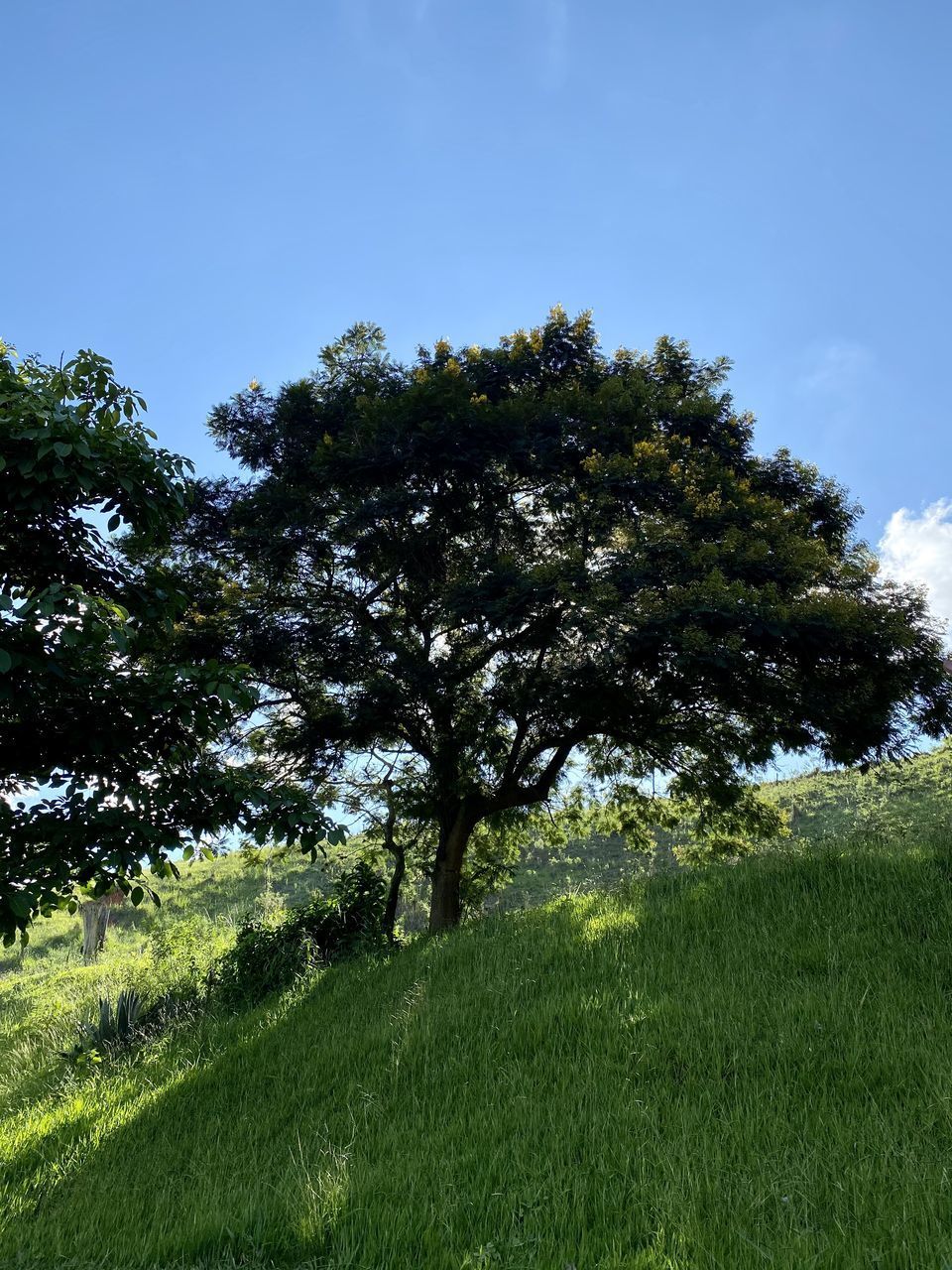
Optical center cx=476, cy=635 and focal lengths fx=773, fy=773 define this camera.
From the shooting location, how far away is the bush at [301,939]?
38.8 ft

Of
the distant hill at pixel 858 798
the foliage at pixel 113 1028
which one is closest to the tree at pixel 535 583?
the foliage at pixel 113 1028

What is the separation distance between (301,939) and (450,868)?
278cm

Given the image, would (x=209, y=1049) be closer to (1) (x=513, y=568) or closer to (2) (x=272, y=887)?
(1) (x=513, y=568)

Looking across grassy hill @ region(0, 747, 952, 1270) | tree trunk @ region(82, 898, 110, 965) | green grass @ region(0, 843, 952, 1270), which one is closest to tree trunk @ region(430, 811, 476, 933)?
grassy hill @ region(0, 747, 952, 1270)

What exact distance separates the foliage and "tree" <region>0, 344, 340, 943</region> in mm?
6606

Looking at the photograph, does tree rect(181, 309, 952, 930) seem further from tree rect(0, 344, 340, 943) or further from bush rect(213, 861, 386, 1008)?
tree rect(0, 344, 340, 943)

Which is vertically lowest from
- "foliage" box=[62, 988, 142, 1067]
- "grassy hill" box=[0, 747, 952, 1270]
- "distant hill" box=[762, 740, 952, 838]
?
"foliage" box=[62, 988, 142, 1067]

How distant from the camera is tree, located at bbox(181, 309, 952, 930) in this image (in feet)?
33.9

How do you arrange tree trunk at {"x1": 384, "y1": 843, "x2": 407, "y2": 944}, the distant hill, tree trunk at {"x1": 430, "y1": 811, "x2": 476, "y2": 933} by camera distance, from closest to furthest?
tree trunk at {"x1": 384, "y1": 843, "x2": 407, "y2": 944}, tree trunk at {"x1": 430, "y1": 811, "x2": 476, "y2": 933}, the distant hill

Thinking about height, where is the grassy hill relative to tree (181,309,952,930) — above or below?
below

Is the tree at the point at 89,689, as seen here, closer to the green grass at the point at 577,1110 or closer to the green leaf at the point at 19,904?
the green leaf at the point at 19,904

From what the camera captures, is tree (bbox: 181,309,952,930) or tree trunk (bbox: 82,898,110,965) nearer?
tree (bbox: 181,309,952,930)

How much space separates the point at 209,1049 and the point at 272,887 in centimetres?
2539

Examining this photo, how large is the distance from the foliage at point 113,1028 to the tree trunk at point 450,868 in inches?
191
